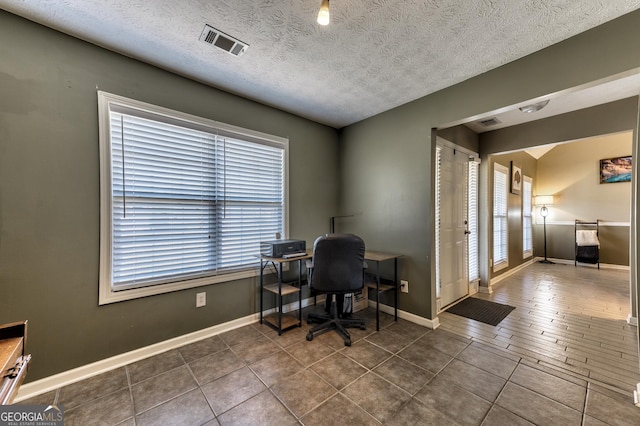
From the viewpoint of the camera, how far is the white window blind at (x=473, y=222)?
3.78m

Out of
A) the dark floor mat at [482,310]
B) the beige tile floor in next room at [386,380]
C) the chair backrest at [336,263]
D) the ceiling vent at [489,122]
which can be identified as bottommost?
the dark floor mat at [482,310]

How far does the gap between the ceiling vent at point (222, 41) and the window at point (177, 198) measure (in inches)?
30.5

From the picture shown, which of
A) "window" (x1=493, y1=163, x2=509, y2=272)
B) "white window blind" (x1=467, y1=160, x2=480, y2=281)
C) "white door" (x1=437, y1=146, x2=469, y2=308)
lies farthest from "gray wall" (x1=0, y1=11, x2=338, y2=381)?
"window" (x1=493, y1=163, x2=509, y2=272)

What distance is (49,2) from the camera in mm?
1522

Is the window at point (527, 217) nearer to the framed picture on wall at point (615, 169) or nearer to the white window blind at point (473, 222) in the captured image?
the framed picture on wall at point (615, 169)

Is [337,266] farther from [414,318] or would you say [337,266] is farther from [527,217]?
[527,217]

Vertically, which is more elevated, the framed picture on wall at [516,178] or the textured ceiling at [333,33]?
the textured ceiling at [333,33]

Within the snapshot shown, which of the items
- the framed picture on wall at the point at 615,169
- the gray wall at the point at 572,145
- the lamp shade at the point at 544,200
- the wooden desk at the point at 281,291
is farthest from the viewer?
the lamp shade at the point at 544,200

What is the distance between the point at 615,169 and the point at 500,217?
3305mm

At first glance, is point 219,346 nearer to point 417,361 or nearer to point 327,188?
point 417,361

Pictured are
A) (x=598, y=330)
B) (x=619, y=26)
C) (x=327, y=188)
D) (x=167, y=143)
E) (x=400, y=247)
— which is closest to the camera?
(x=619, y=26)

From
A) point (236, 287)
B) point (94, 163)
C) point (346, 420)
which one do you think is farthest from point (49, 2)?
point (346, 420)

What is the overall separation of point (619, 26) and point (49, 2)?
374cm

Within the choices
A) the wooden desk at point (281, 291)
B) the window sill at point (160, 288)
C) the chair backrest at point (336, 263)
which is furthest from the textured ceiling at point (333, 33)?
the window sill at point (160, 288)
